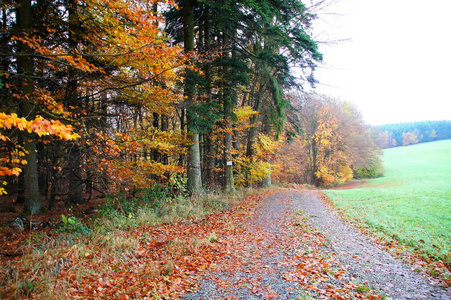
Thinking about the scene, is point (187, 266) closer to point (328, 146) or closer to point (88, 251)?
point (88, 251)

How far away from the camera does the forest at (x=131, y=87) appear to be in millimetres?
6285

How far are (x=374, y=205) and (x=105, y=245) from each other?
11.0 meters

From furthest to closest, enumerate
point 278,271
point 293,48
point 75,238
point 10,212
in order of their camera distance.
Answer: point 293,48, point 10,212, point 75,238, point 278,271

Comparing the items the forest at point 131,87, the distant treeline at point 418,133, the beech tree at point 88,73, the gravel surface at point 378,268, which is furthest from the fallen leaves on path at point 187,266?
the distant treeline at point 418,133

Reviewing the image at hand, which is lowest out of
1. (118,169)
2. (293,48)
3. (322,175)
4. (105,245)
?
(322,175)

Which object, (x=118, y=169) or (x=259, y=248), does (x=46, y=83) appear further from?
(x=259, y=248)

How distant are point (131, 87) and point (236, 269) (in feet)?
22.2

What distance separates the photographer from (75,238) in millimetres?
5488

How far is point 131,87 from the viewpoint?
8.15 metres

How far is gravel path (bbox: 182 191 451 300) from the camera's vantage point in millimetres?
3705

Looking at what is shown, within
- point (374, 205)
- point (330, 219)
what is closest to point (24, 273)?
point (330, 219)

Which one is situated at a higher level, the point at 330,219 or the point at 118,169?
the point at 118,169

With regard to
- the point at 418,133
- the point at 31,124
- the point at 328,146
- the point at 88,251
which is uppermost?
the point at 418,133

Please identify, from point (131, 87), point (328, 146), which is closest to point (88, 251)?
point (131, 87)
